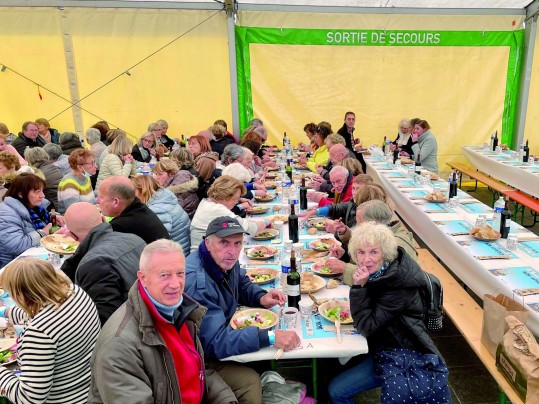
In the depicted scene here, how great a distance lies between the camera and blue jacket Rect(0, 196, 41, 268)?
3.77 meters

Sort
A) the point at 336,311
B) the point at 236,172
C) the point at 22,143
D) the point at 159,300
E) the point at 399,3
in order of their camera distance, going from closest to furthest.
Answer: the point at 159,300 → the point at 336,311 → the point at 236,172 → the point at 22,143 → the point at 399,3

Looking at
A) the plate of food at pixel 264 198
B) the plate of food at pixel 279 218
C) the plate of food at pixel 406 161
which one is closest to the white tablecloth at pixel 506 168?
the plate of food at pixel 406 161

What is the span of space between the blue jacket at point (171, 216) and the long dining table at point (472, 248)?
235cm

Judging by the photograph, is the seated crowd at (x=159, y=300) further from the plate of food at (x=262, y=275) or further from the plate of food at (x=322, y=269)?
the plate of food at (x=262, y=275)

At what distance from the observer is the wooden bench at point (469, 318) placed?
8.34 feet

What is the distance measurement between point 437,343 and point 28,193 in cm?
385

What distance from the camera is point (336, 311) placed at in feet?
8.82

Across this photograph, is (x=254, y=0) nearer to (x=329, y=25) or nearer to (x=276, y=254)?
(x=329, y=25)

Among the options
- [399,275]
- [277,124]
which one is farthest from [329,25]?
[399,275]

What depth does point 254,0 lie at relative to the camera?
8195 mm

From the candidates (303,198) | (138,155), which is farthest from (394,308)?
(138,155)

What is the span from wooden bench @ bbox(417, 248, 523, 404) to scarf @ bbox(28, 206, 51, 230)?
145 inches

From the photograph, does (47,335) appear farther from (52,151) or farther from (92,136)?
(92,136)

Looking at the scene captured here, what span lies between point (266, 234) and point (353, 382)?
1.65 metres
